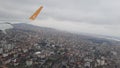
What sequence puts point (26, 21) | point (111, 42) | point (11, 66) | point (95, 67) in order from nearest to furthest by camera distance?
point (26, 21), point (11, 66), point (95, 67), point (111, 42)

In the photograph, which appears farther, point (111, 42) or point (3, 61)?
point (111, 42)

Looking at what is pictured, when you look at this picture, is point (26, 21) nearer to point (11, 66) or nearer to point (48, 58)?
point (11, 66)

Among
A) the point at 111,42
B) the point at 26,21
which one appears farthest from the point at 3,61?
the point at 111,42

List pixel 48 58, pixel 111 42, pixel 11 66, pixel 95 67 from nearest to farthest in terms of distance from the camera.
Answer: pixel 11 66
pixel 95 67
pixel 48 58
pixel 111 42

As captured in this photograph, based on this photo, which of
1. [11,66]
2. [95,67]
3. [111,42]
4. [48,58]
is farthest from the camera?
[111,42]

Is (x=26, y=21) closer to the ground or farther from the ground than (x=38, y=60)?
farther from the ground

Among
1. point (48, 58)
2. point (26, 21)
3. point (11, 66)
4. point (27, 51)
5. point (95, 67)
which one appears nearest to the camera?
point (26, 21)

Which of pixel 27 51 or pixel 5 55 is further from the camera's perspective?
pixel 27 51

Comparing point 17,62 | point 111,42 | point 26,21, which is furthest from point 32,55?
point 111,42

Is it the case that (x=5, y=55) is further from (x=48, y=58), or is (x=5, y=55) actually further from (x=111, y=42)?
(x=111, y=42)
